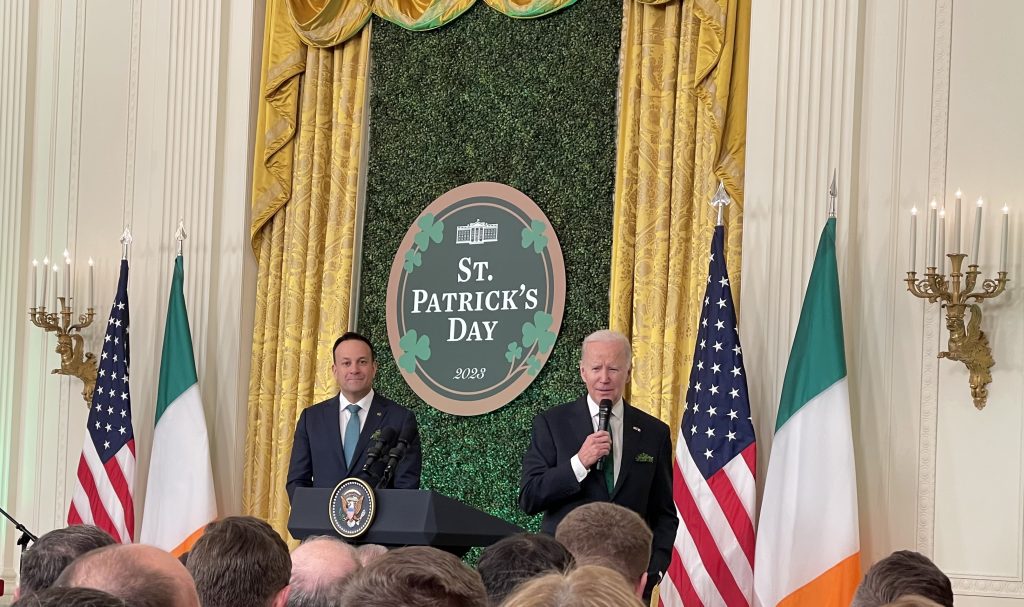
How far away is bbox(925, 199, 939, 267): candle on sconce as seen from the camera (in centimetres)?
548

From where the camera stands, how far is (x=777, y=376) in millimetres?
6008

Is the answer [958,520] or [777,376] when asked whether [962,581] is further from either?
[777,376]

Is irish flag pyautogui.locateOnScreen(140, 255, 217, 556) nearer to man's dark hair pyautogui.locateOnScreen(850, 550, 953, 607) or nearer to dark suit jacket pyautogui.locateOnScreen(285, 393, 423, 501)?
dark suit jacket pyautogui.locateOnScreen(285, 393, 423, 501)

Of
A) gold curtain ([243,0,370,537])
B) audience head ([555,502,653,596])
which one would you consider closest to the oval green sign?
gold curtain ([243,0,370,537])

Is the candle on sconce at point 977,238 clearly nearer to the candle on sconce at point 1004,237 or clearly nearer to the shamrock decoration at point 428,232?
the candle on sconce at point 1004,237

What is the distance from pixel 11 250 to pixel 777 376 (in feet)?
17.1

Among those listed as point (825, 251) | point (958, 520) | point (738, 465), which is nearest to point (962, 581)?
point (958, 520)

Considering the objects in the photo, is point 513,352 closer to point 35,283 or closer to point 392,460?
Answer: point 392,460

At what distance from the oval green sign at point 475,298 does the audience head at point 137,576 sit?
16.1 ft

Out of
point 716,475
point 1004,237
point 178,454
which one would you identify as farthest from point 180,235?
point 1004,237

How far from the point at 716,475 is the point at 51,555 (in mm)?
3441

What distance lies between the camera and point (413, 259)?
7.41 metres

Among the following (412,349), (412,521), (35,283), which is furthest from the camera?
(35,283)

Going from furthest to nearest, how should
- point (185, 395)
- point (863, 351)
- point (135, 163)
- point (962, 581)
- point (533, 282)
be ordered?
point (135, 163)
point (185, 395)
point (533, 282)
point (863, 351)
point (962, 581)
